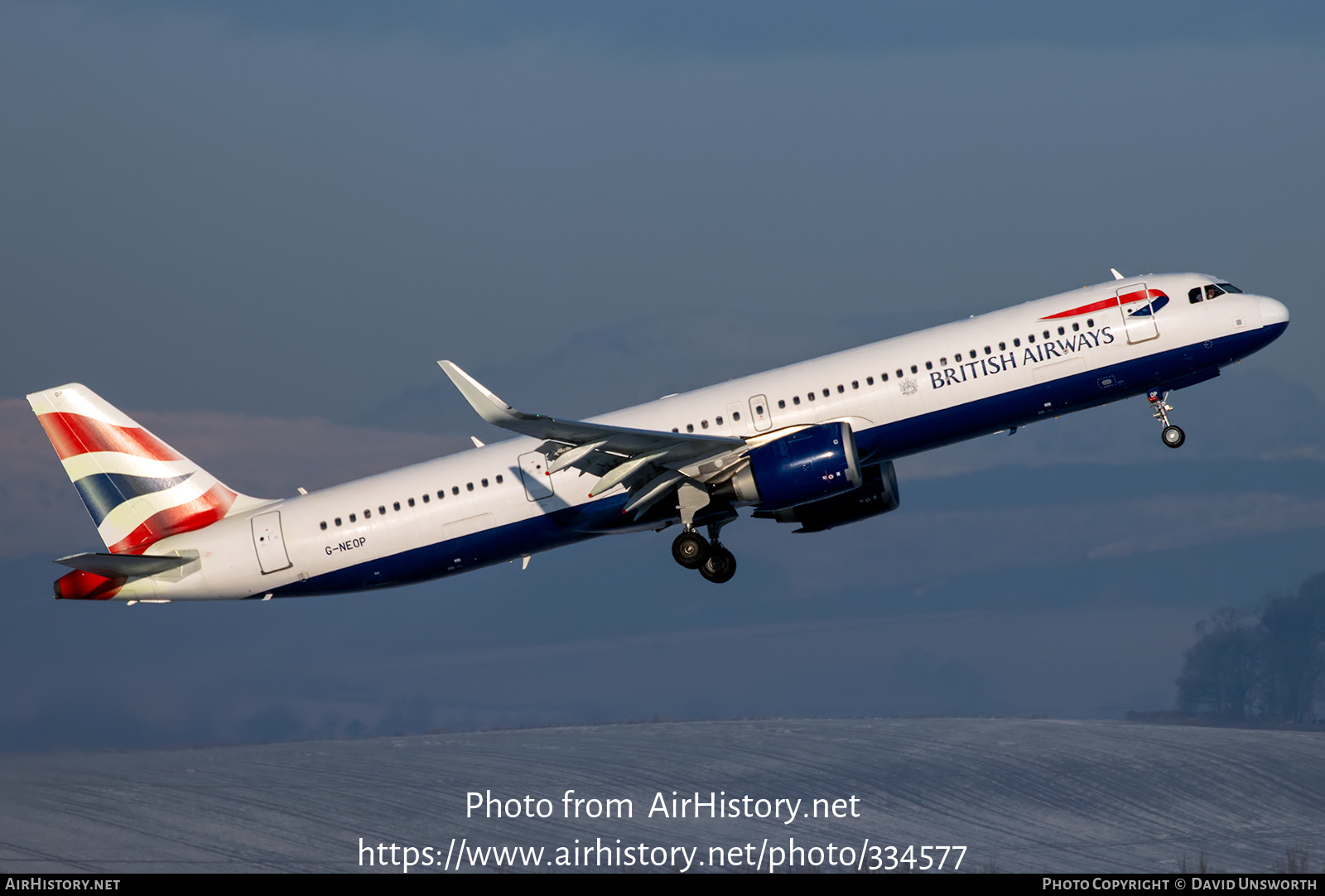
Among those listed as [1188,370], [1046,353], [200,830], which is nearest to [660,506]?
[1046,353]

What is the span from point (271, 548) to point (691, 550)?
13565 millimetres

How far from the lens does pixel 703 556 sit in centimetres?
4331

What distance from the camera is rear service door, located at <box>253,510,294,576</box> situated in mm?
43656

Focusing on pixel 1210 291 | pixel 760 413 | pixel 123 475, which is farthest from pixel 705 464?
pixel 123 475

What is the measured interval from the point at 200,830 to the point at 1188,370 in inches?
Result: 6704

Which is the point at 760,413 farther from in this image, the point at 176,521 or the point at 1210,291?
the point at 176,521

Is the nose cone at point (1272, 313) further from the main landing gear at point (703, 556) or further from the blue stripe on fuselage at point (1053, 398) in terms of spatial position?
the main landing gear at point (703, 556)

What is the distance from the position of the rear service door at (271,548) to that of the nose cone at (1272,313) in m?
31.1

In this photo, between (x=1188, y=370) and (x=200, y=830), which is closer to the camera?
(x=1188, y=370)

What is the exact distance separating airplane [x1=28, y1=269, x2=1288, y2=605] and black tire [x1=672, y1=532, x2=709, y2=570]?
6 centimetres

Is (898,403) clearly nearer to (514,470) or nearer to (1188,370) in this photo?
(1188,370)

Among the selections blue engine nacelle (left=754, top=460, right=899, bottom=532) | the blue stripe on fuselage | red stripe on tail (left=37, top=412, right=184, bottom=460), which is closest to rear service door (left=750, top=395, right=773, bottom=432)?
the blue stripe on fuselage

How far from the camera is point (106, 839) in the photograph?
→ 16638 cm
